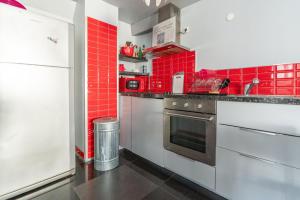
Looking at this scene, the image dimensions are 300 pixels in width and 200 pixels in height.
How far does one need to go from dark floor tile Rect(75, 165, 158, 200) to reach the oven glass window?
0.53m

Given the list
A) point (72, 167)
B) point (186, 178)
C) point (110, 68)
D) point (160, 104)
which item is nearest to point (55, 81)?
point (110, 68)

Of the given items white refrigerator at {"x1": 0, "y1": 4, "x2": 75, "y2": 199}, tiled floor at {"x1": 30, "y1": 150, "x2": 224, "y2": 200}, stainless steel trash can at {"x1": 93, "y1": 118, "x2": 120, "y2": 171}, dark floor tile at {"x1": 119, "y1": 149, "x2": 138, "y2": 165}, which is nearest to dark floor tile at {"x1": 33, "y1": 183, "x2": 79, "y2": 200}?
tiled floor at {"x1": 30, "y1": 150, "x2": 224, "y2": 200}

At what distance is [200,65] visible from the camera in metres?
2.03

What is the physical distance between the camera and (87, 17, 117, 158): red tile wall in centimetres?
195

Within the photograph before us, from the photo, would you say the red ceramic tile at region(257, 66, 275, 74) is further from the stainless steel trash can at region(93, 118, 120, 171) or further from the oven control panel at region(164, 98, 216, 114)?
the stainless steel trash can at region(93, 118, 120, 171)

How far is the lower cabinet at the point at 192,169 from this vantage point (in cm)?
127

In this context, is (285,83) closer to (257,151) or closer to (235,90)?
(235,90)

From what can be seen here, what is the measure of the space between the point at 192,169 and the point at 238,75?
1163mm

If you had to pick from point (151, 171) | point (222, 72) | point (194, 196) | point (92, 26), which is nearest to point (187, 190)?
point (194, 196)

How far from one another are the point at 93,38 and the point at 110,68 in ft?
1.45

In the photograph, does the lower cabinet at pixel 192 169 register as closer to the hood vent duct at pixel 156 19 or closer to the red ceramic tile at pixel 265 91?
the red ceramic tile at pixel 265 91

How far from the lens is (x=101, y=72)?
2.05m

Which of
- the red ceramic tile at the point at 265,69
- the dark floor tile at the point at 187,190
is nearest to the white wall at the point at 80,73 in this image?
the dark floor tile at the point at 187,190

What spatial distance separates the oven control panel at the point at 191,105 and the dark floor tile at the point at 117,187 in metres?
0.83
